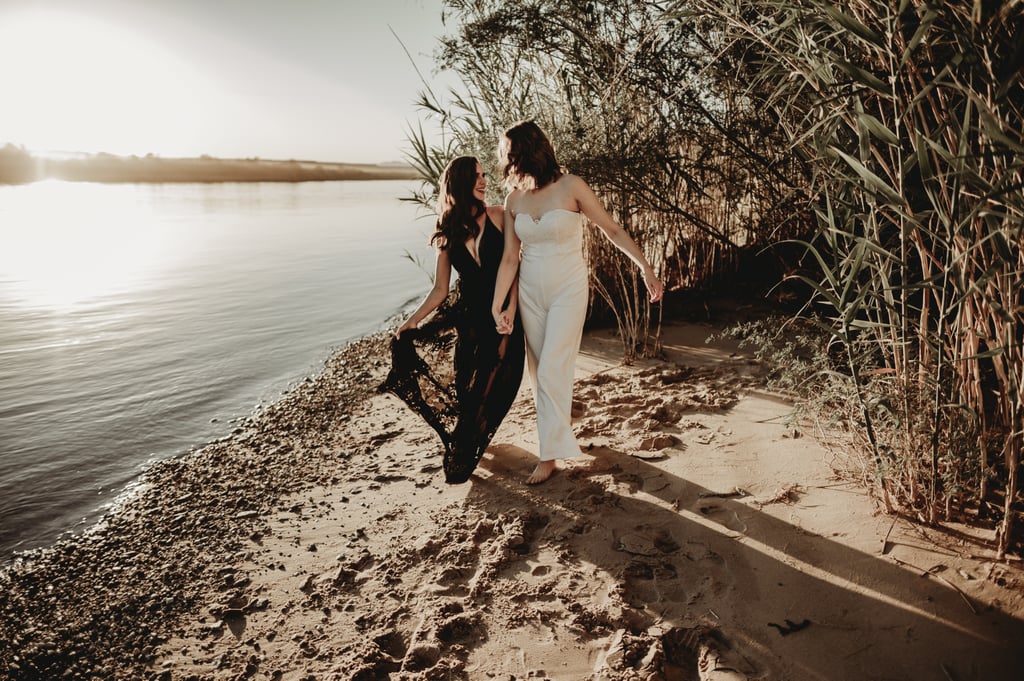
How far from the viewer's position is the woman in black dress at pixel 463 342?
3600 mm

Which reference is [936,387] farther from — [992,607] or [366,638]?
[366,638]

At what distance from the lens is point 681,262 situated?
671 centimetres

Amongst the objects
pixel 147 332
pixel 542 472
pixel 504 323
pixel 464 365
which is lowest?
pixel 147 332

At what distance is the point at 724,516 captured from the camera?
2.97m

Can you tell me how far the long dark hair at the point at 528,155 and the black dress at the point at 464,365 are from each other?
380 mm

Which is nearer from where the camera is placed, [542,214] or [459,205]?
[542,214]

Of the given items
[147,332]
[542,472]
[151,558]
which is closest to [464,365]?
[542,472]

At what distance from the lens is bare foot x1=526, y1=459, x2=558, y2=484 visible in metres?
3.55

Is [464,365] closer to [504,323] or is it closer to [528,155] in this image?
[504,323]

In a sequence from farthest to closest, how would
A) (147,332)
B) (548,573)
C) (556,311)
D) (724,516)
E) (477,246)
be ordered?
(147,332) < (477,246) < (556,311) < (724,516) < (548,573)

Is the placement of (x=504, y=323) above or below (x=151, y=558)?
above

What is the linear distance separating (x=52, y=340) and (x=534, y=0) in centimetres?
754

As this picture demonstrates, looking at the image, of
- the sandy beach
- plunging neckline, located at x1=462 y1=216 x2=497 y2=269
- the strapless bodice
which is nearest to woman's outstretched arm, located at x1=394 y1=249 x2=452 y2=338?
plunging neckline, located at x1=462 y1=216 x2=497 y2=269

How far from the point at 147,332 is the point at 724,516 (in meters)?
8.45
